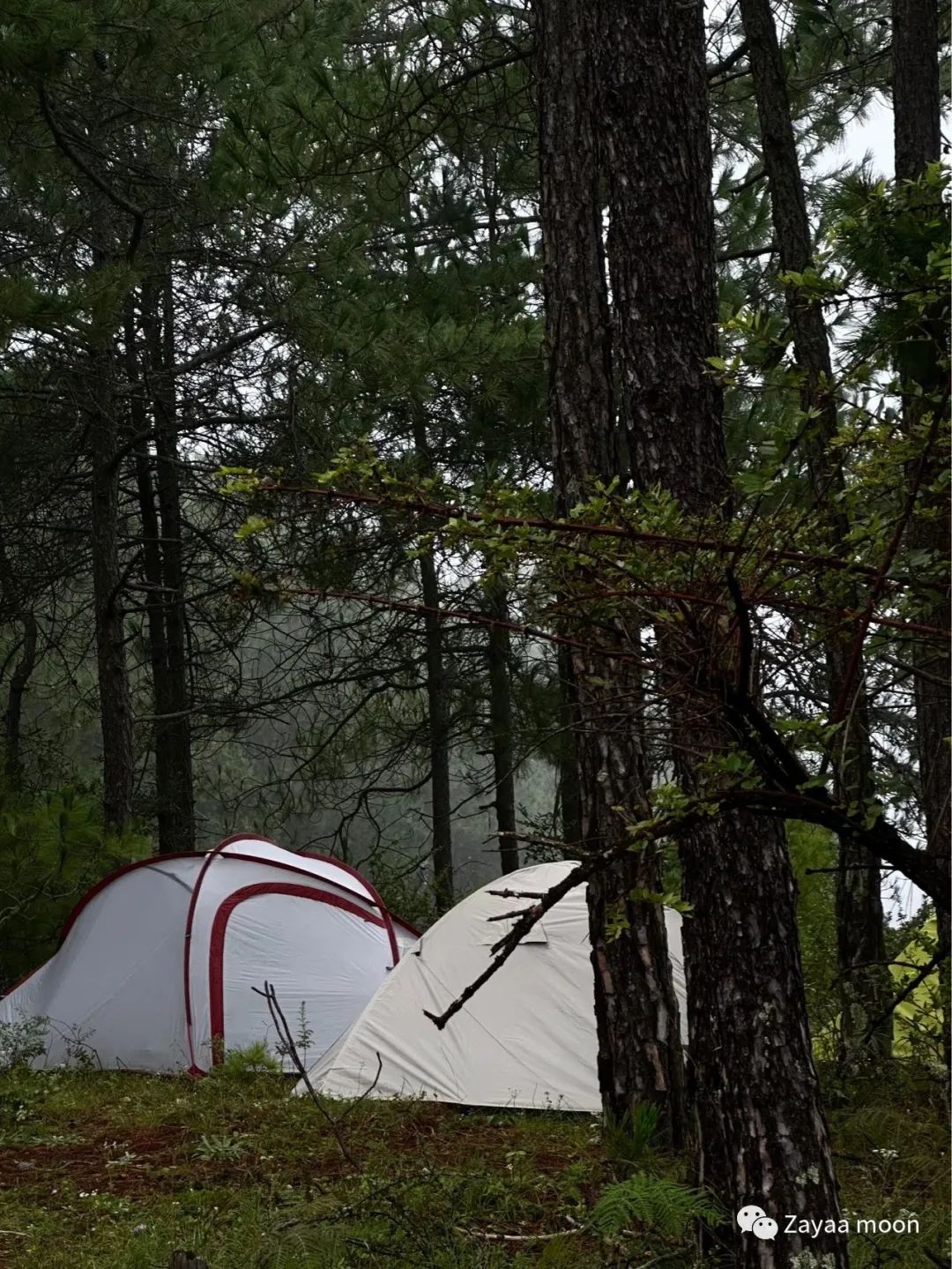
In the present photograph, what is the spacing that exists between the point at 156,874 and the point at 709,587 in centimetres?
756

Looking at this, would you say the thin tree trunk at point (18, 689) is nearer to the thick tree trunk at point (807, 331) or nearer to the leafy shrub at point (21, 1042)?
the leafy shrub at point (21, 1042)

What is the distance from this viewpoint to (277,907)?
28.7 feet

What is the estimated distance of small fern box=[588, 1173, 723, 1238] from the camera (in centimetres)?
323

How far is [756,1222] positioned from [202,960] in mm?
5805

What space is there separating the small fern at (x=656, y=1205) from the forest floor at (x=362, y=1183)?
20 cm

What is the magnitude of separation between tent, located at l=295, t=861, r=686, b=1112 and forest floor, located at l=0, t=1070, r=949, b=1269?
7.1 inches

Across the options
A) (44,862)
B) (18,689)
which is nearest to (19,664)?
(18,689)

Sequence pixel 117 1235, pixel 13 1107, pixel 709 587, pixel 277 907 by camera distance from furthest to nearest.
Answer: pixel 277 907 → pixel 13 1107 → pixel 117 1235 → pixel 709 587

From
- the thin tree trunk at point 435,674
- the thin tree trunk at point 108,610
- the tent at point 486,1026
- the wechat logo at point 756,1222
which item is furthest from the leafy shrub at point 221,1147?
the thin tree trunk at point 435,674

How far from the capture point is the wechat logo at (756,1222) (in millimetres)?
3141

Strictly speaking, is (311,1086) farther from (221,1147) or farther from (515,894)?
(515,894)

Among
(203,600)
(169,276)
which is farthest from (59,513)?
(169,276)

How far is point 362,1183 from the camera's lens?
15.2ft

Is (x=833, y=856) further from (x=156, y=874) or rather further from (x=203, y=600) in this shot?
(x=203, y=600)
